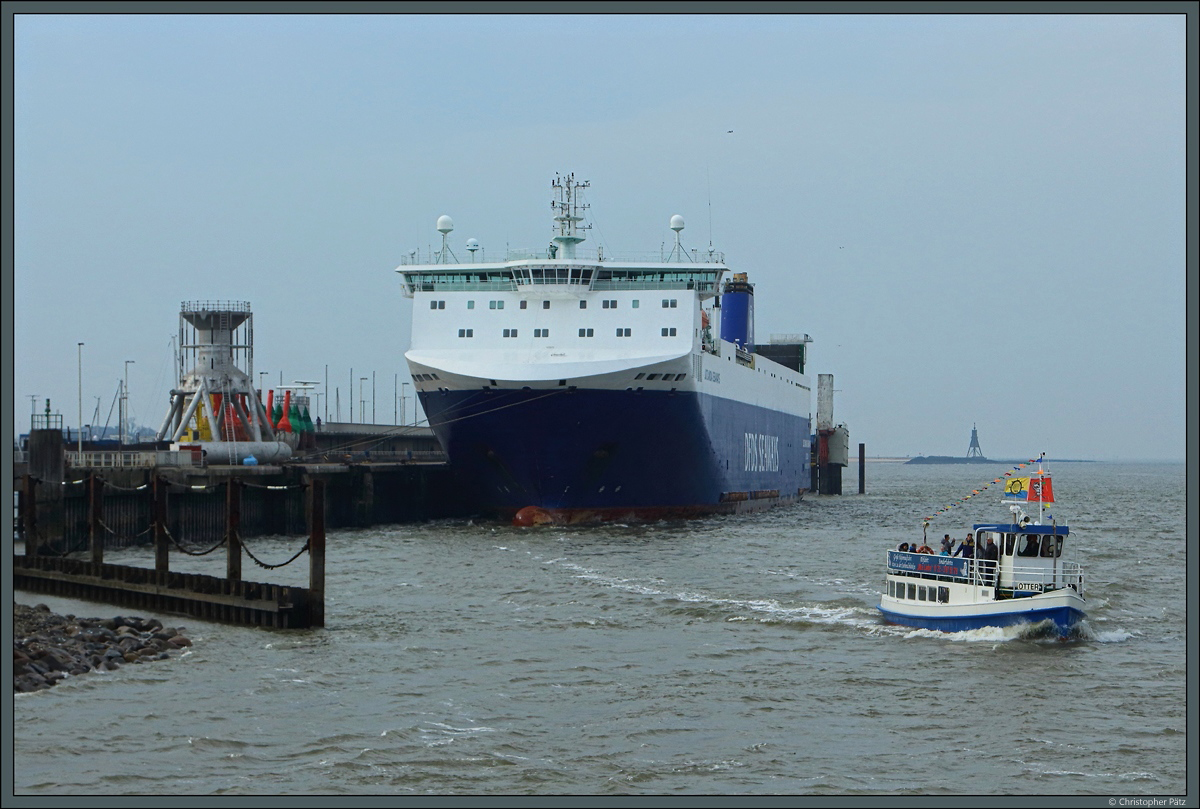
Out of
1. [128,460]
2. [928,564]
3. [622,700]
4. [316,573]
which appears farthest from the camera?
[128,460]

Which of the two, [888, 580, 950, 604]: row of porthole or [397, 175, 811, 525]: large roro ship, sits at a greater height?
[397, 175, 811, 525]: large roro ship

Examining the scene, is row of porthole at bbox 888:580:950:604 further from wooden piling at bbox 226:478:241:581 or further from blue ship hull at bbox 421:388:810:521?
blue ship hull at bbox 421:388:810:521

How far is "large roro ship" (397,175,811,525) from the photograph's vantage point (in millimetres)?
37562

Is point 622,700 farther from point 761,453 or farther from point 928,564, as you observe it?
point 761,453

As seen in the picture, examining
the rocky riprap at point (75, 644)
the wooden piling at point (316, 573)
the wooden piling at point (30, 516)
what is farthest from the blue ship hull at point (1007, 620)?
the wooden piling at point (30, 516)

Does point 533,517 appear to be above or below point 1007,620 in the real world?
above

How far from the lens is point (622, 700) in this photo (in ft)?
52.6

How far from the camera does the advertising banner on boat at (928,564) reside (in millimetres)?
20641

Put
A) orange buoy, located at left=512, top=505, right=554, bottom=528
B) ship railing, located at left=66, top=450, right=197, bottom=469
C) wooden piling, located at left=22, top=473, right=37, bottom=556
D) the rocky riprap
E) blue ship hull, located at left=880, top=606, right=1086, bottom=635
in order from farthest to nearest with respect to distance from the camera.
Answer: orange buoy, located at left=512, top=505, right=554, bottom=528, ship railing, located at left=66, top=450, right=197, bottom=469, wooden piling, located at left=22, top=473, right=37, bottom=556, blue ship hull, located at left=880, top=606, right=1086, bottom=635, the rocky riprap

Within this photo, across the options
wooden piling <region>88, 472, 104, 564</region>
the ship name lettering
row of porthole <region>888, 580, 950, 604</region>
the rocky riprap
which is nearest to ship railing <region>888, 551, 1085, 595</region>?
row of porthole <region>888, 580, 950, 604</region>

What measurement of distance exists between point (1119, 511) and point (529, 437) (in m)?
32.6

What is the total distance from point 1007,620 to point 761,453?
108 feet

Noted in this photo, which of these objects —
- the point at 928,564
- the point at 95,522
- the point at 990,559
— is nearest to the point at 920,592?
the point at 928,564

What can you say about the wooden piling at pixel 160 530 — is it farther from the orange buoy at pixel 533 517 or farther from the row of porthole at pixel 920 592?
the orange buoy at pixel 533 517
